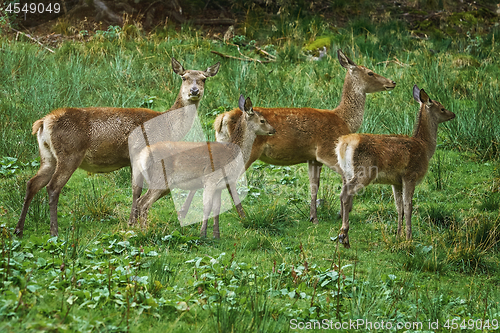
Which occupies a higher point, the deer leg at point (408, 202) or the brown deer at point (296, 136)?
the brown deer at point (296, 136)

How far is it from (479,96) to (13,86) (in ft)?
26.2

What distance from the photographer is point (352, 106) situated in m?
8.33

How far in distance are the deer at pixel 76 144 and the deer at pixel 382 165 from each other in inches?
92.7

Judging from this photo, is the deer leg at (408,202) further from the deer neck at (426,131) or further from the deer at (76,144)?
the deer at (76,144)

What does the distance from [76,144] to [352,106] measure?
151 inches

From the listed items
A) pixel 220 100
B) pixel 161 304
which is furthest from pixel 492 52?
pixel 161 304

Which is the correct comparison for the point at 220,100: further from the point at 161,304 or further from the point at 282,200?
the point at 161,304

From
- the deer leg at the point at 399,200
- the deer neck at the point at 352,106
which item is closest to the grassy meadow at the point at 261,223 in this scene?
the deer leg at the point at 399,200

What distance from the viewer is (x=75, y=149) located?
6484 mm

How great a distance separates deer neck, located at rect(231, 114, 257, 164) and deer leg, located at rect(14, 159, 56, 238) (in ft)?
6.87

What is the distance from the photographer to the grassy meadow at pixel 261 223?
4.30m

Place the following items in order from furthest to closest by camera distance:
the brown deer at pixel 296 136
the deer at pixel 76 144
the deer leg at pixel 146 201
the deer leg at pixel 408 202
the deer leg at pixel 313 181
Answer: the deer leg at pixel 313 181, the brown deer at pixel 296 136, the deer leg at pixel 408 202, the deer leg at pixel 146 201, the deer at pixel 76 144

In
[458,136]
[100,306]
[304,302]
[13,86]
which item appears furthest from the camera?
[13,86]

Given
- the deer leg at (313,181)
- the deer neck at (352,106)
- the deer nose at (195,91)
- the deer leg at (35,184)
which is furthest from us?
the deer neck at (352,106)
